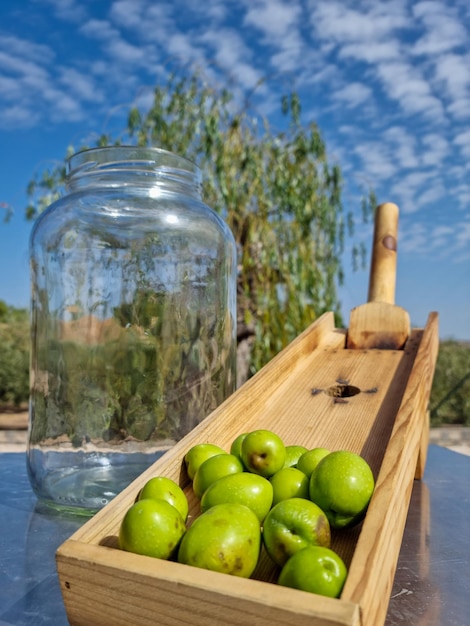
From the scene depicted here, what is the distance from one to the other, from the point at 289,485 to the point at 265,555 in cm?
12

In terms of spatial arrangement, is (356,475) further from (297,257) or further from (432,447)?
(297,257)

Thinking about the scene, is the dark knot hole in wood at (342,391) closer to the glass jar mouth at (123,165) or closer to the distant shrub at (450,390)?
the glass jar mouth at (123,165)

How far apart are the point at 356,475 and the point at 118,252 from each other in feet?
2.70

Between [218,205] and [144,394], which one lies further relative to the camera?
[218,205]

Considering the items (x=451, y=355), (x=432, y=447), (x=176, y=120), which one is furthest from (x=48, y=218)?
(x=451, y=355)

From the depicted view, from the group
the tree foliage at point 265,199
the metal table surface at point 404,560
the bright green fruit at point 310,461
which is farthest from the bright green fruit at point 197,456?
the tree foliage at point 265,199

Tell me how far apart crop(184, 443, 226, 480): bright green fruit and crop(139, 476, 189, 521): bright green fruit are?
3.6 inches

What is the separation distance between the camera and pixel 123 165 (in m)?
1.32

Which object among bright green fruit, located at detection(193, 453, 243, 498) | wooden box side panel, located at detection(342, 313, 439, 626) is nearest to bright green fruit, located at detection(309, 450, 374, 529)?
wooden box side panel, located at detection(342, 313, 439, 626)

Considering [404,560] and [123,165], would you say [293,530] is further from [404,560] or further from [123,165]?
[123,165]

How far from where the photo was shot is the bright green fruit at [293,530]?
2.16 ft

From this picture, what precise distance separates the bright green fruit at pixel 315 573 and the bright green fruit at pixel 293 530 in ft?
0.18

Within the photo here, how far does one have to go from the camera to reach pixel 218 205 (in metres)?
3.92

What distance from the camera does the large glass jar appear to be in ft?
4.23
